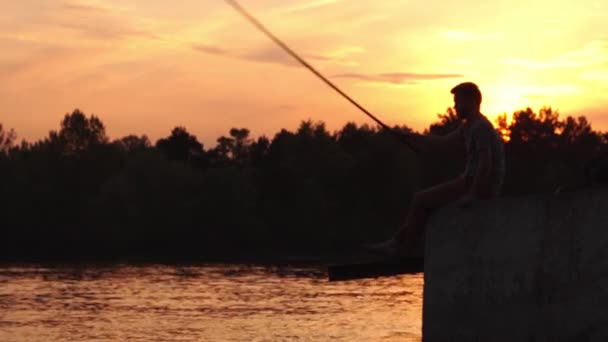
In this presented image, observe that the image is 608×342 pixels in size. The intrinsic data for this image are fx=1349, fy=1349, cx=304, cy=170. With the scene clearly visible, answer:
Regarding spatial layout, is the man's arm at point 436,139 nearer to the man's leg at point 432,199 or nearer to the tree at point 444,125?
the man's leg at point 432,199

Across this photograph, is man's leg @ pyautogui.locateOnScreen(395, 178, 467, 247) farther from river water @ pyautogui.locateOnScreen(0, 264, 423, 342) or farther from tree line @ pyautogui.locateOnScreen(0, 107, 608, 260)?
tree line @ pyautogui.locateOnScreen(0, 107, 608, 260)

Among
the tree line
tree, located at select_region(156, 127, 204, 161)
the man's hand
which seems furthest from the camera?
tree, located at select_region(156, 127, 204, 161)

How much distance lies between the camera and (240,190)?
85.1m

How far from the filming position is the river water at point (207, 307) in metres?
25.5

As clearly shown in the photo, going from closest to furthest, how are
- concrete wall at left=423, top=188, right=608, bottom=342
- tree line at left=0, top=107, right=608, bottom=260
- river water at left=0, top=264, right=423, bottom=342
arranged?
concrete wall at left=423, top=188, right=608, bottom=342 < river water at left=0, top=264, right=423, bottom=342 < tree line at left=0, top=107, right=608, bottom=260

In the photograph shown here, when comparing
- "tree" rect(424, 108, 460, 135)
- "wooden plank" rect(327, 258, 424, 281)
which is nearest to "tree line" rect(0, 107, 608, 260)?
"tree" rect(424, 108, 460, 135)

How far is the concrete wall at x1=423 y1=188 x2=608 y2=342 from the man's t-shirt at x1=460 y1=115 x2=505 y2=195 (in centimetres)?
48

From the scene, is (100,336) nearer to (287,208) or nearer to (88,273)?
(88,273)

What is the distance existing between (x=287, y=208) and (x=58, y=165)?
17146 millimetres

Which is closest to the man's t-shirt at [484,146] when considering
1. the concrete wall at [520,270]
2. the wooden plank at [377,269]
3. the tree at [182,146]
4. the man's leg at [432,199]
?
the man's leg at [432,199]

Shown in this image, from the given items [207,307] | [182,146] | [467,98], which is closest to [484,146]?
[467,98]

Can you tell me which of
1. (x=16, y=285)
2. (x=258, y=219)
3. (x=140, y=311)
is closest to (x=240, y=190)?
(x=258, y=219)

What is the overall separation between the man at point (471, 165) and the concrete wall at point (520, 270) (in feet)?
0.79

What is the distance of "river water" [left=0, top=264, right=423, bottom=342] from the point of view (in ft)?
83.7
